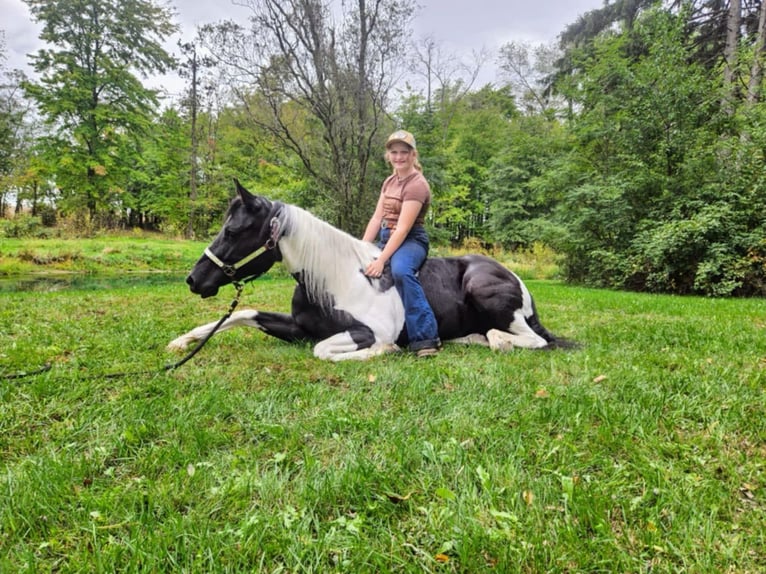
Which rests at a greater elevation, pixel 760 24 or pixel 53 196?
pixel 760 24

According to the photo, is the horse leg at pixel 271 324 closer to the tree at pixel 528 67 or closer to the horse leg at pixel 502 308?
the horse leg at pixel 502 308

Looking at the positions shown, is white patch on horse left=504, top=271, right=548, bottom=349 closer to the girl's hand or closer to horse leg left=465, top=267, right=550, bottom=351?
horse leg left=465, top=267, right=550, bottom=351

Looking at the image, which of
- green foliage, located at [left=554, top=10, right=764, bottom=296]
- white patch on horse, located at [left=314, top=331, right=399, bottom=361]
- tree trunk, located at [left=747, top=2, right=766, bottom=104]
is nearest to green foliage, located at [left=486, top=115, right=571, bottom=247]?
green foliage, located at [left=554, top=10, right=764, bottom=296]

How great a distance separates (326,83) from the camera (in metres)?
11.4

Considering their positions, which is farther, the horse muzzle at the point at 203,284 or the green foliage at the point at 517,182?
the green foliage at the point at 517,182

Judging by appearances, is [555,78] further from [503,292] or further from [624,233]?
[503,292]

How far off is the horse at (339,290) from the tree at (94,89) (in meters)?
23.0

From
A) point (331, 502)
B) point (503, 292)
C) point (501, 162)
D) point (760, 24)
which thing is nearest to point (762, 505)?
point (331, 502)

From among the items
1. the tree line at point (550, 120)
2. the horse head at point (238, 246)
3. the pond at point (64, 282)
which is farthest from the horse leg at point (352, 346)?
the tree line at point (550, 120)

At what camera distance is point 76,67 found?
20344mm

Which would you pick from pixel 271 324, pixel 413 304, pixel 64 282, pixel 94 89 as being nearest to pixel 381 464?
pixel 413 304

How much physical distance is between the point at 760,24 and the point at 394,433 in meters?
16.9

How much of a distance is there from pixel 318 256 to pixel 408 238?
0.86 m

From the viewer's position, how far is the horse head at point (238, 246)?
2836 millimetres
